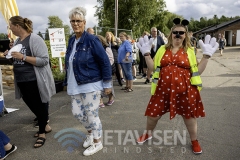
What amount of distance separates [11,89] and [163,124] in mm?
5792

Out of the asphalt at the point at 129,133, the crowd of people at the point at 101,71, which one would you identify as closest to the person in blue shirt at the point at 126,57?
the asphalt at the point at 129,133

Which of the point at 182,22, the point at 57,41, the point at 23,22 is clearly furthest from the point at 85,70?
the point at 57,41

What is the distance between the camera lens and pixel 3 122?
165 inches

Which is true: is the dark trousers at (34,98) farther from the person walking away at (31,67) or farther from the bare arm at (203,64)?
the bare arm at (203,64)

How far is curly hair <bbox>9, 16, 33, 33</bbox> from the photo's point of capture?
2854 millimetres

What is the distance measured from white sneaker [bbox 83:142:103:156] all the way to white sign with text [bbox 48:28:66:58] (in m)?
5.43

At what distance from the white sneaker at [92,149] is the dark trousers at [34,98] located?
3.06 ft

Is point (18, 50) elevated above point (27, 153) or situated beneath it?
elevated above

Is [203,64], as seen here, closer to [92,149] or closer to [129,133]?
[129,133]

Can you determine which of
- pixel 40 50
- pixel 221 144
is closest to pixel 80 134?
pixel 40 50

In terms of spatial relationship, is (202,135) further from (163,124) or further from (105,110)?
(105,110)

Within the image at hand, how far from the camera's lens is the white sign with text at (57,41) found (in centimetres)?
743

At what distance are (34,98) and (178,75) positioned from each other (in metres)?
2.15

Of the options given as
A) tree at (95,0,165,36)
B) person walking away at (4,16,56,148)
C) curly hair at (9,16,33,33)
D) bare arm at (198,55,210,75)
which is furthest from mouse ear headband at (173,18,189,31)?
tree at (95,0,165,36)
